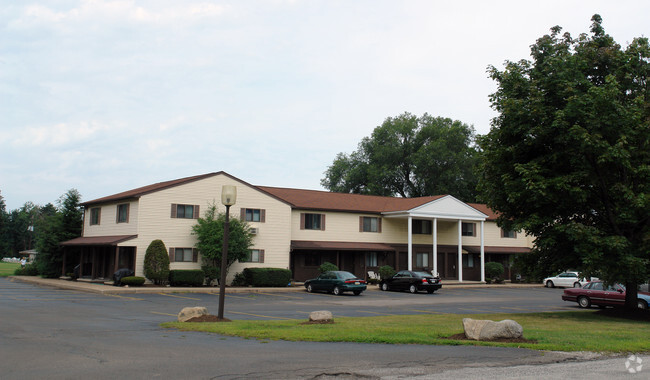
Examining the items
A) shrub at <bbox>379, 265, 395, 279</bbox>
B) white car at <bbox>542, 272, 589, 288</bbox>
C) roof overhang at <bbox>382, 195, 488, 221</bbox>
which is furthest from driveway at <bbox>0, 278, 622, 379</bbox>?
white car at <bbox>542, 272, 589, 288</bbox>

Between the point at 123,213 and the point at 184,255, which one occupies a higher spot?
the point at 123,213

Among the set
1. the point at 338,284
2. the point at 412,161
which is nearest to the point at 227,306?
the point at 338,284

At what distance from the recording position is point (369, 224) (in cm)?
4588

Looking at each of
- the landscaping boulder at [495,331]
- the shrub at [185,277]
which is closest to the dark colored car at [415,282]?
the shrub at [185,277]

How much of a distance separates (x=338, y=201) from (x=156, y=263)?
55.3 ft

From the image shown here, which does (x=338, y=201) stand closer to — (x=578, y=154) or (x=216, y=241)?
(x=216, y=241)

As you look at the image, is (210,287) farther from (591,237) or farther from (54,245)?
(591,237)

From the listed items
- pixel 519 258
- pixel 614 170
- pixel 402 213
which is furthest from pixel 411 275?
pixel 614 170

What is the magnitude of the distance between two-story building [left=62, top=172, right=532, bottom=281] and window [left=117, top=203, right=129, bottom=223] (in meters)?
0.06

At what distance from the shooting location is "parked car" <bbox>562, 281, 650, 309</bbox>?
2527 centimetres

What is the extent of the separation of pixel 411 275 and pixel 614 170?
18661 mm

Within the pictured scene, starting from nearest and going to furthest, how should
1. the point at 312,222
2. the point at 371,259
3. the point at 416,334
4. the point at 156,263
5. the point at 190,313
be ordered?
the point at 416,334, the point at 190,313, the point at 156,263, the point at 312,222, the point at 371,259

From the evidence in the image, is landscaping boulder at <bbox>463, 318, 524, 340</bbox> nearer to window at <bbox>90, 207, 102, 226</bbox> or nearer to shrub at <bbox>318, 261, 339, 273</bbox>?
shrub at <bbox>318, 261, 339, 273</bbox>

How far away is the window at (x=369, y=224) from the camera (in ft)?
149
